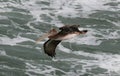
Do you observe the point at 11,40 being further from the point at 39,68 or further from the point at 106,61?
the point at 106,61

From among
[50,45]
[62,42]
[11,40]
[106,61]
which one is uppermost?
[62,42]

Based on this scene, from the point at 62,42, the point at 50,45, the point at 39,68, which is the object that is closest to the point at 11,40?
the point at 62,42

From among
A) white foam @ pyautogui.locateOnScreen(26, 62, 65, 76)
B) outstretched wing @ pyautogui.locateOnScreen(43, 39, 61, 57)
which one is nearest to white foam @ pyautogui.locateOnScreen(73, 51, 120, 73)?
white foam @ pyautogui.locateOnScreen(26, 62, 65, 76)

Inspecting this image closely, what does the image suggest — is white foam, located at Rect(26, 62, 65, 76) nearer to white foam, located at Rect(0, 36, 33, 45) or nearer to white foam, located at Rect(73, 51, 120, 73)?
white foam, located at Rect(73, 51, 120, 73)

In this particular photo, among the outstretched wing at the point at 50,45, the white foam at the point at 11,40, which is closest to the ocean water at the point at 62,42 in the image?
the white foam at the point at 11,40

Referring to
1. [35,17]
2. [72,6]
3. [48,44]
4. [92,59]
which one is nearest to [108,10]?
[72,6]

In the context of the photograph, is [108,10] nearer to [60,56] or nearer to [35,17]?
[35,17]

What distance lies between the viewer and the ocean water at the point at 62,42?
14305 mm

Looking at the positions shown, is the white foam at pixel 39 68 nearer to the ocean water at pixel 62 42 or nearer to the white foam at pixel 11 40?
the ocean water at pixel 62 42

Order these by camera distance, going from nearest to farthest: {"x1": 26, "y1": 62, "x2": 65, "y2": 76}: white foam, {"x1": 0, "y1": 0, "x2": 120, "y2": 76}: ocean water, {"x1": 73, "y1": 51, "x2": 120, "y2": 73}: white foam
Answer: {"x1": 26, "y1": 62, "x2": 65, "y2": 76}: white foam → {"x1": 0, "y1": 0, "x2": 120, "y2": 76}: ocean water → {"x1": 73, "y1": 51, "x2": 120, "y2": 73}: white foam

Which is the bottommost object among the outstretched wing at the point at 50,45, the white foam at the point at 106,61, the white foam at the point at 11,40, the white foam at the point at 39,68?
the outstretched wing at the point at 50,45

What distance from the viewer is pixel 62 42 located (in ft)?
55.1

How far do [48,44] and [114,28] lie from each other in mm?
10127

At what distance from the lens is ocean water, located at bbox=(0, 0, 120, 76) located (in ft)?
46.9
